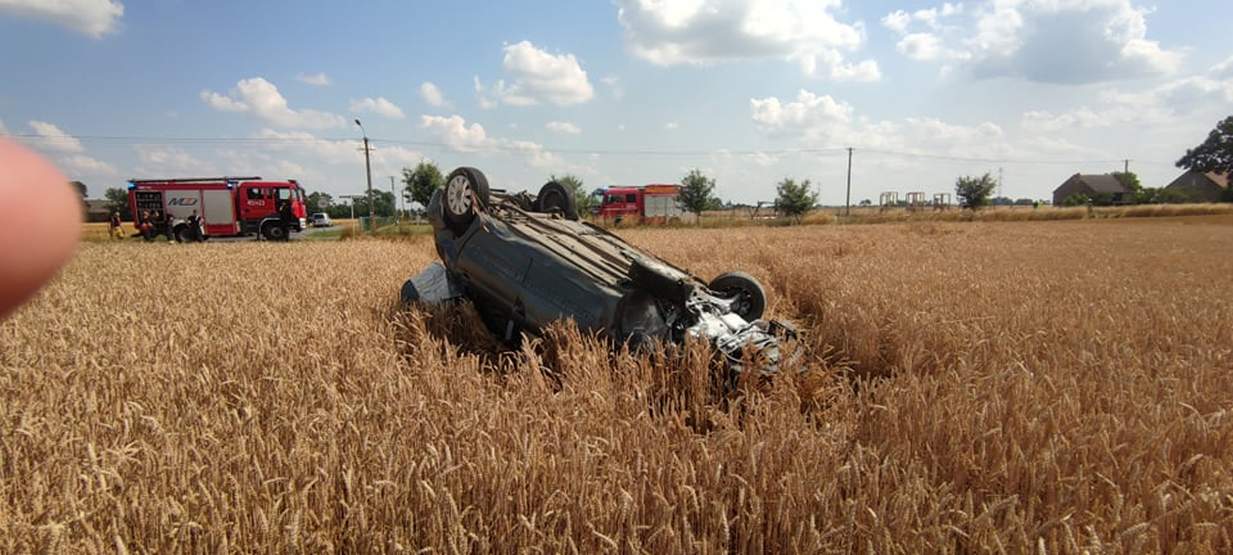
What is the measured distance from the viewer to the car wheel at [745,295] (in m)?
5.61

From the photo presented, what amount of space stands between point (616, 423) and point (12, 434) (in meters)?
2.66

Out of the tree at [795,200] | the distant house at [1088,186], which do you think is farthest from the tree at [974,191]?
the distant house at [1088,186]

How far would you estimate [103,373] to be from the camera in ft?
11.3

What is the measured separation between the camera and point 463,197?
596cm

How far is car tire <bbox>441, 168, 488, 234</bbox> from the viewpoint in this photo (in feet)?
19.2

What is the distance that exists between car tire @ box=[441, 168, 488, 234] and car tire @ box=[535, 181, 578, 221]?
4.38 feet

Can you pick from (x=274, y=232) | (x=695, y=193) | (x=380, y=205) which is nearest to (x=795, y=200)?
(x=695, y=193)

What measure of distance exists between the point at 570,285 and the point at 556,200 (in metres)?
3.09

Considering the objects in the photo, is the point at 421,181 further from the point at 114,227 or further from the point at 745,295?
the point at 745,295

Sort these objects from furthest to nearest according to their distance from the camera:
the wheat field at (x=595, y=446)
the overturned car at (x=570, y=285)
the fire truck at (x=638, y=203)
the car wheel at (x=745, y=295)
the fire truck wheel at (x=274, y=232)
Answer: the fire truck at (x=638, y=203) < the fire truck wheel at (x=274, y=232) < the car wheel at (x=745, y=295) < the overturned car at (x=570, y=285) < the wheat field at (x=595, y=446)

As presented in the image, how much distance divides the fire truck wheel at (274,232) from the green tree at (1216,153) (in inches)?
4275

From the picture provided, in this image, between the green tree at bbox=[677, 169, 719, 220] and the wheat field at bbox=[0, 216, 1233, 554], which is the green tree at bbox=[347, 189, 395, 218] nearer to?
the green tree at bbox=[677, 169, 719, 220]

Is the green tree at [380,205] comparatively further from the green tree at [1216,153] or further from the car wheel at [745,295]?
the green tree at [1216,153]

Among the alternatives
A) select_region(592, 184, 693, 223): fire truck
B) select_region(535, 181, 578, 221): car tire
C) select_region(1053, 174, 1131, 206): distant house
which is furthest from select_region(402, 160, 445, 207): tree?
select_region(1053, 174, 1131, 206): distant house
